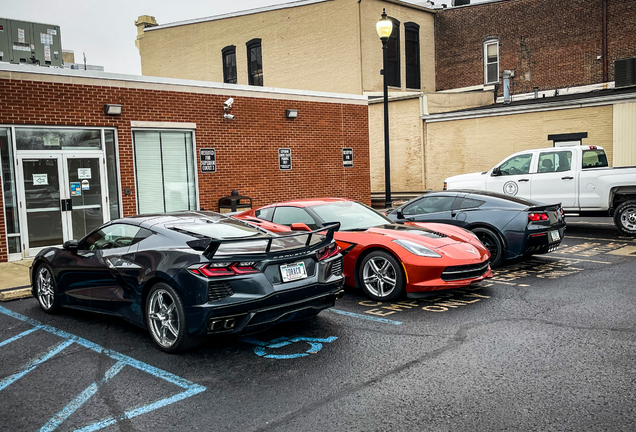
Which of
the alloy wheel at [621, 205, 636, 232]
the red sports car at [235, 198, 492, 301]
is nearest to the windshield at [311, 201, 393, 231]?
the red sports car at [235, 198, 492, 301]

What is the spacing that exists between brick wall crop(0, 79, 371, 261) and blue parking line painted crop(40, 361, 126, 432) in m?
8.00

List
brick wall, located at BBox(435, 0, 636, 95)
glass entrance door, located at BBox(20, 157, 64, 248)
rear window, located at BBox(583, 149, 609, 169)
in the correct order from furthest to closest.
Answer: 1. brick wall, located at BBox(435, 0, 636, 95)
2. rear window, located at BBox(583, 149, 609, 169)
3. glass entrance door, located at BBox(20, 157, 64, 248)

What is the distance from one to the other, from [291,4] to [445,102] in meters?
9.12

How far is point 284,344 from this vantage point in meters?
5.71

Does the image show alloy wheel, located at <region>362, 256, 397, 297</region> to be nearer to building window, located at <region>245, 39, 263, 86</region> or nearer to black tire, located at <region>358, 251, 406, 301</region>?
black tire, located at <region>358, 251, 406, 301</region>

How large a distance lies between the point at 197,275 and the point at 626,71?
22.4 m

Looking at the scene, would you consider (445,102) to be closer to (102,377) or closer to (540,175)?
(540,175)

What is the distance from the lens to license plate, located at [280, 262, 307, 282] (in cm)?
551

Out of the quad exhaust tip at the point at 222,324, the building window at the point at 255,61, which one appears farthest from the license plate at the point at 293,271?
the building window at the point at 255,61

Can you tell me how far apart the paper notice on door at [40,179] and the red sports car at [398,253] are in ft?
19.7

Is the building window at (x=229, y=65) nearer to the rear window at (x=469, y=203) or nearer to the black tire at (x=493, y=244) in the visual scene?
the rear window at (x=469, y=203)

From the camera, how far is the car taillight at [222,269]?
5176 millimetres

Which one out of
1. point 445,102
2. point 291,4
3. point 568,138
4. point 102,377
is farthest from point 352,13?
point 102,377

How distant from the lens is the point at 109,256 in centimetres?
630
